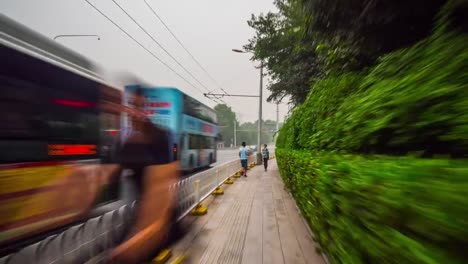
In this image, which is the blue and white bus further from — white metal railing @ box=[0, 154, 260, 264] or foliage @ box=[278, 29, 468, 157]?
foliage @ box=[278, 29, 468, 157]

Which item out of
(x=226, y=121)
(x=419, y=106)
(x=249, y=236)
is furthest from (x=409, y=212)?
(x=226, y=121)

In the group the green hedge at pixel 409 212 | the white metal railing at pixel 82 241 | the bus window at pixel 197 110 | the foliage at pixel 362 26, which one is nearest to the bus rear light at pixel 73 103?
the white metal railing at pixel 82 241

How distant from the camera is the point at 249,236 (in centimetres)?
525

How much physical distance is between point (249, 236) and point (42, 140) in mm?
4634

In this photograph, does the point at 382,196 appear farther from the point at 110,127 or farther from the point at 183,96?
the point at 183,96

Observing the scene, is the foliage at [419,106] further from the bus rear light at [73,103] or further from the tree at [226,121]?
the tree at [226,121]

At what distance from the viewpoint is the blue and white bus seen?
13102 mm

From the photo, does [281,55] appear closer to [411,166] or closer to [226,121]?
[411,166]

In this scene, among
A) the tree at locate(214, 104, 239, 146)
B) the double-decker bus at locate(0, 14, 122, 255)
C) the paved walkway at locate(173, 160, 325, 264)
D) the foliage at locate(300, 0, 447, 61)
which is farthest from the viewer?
the tree at locate(214, 104, 239, 146)

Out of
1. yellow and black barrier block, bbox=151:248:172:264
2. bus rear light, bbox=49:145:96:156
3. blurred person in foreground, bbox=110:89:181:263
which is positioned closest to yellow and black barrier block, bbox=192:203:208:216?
blurred person in foreground, bbox=110:89:181:263

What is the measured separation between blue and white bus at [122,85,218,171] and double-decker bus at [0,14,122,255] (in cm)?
455

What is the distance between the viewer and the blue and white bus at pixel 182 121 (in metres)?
13.1

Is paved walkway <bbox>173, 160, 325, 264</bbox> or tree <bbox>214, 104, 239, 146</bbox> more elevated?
tree <bbox>214, 104, 239, 146</bbox>

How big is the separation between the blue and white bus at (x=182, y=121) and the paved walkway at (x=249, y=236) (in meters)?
5.78
